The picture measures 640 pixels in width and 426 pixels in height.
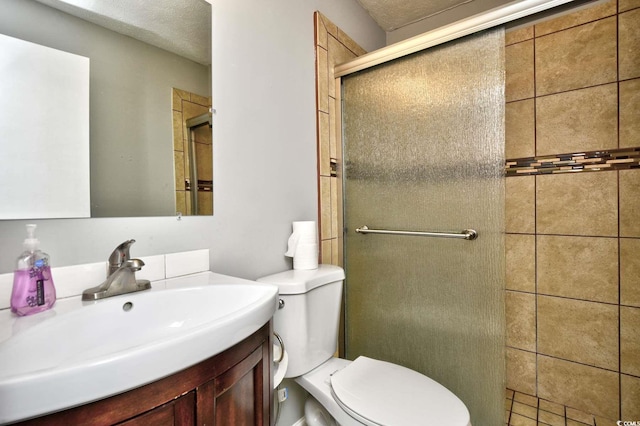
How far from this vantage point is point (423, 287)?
145 centimetres

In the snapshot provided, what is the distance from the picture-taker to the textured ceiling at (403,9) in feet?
6.31

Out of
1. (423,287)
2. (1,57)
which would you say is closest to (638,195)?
(423,287)

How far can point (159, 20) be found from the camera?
39.0 inches

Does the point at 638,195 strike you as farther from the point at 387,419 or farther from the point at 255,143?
the point at 255,143

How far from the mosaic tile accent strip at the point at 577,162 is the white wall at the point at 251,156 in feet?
4.15

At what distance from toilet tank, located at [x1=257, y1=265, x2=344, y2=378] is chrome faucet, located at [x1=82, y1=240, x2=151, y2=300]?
19.2 inches

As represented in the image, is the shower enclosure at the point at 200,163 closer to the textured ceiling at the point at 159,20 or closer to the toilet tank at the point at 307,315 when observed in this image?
the textured ceiling at the point at 159,20

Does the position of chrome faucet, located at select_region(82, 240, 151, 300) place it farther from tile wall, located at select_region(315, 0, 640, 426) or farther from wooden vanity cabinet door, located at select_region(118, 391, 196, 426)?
tile wall, located at select_region(315, 0, 640, 426)

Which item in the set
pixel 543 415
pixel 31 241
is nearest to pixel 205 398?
pixel 31 241

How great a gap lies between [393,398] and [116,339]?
2.76ft

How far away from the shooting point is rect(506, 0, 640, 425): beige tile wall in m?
1.54

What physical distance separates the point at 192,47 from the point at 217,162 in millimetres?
399

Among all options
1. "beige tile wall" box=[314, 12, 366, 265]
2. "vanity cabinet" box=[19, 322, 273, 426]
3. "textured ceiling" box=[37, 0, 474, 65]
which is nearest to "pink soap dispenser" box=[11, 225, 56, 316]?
"vanity cabinet" box=[19, 322, 273, 426]

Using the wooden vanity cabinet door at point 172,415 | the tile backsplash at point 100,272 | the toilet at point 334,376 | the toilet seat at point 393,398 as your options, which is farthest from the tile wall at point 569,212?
the wooden vanity cabinet door at point 172,415
